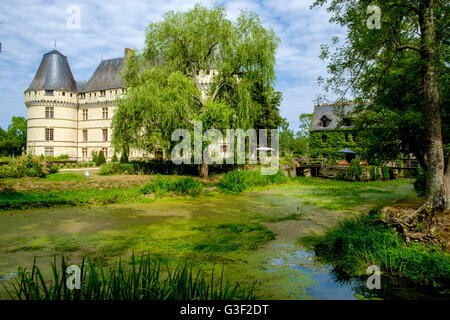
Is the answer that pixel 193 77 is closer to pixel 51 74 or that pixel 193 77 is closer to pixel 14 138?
pixel 51 74

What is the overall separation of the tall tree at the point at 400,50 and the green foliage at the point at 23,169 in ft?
51.6

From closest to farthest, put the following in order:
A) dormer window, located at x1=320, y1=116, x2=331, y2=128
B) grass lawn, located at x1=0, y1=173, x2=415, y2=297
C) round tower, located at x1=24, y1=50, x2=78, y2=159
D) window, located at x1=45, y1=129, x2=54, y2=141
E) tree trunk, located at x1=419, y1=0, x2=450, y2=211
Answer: grass lawn, located at x1=0, y1=173, x2=415, y2=297 → tree trunk, located at x1=419, y1=0, x2=450, y2=211 → round tower, located at x1=24, y1=50, x2=78, y2=159 → window, located at x1=45, y1=129, x2=54, y2=141 → dormer window, located at x1=320, y1=116, x2=331, y2=128

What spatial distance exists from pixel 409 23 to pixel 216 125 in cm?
1039

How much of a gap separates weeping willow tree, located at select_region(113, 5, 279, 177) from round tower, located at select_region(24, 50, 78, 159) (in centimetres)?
2528

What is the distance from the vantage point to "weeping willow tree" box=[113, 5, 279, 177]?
16.5m

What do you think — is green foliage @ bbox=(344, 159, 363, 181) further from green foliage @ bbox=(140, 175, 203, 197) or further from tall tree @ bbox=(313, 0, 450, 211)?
tall tree @ bbox=(313, 0, 450, 211)

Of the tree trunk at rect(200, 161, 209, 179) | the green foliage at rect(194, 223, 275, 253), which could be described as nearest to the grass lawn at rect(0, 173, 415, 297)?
the green foliage at rect(194, 223, 275, 253)

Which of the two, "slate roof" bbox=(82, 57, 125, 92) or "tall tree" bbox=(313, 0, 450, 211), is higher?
"slate roof" bbox=(82, 57, 125, 92)

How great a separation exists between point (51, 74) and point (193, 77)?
29.2m

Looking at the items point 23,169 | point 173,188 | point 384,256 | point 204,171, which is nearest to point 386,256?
point 384,256

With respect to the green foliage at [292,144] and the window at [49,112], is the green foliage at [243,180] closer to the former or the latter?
the window at [49,112]

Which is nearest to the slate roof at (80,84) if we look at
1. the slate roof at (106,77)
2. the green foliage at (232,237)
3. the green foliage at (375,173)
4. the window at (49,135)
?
the slate roof at (106,77)

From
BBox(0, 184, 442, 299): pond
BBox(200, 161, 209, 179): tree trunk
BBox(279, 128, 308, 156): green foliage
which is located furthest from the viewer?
BBox(279, 128, 308, 156): green foliage

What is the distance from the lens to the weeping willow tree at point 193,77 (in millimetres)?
16484
